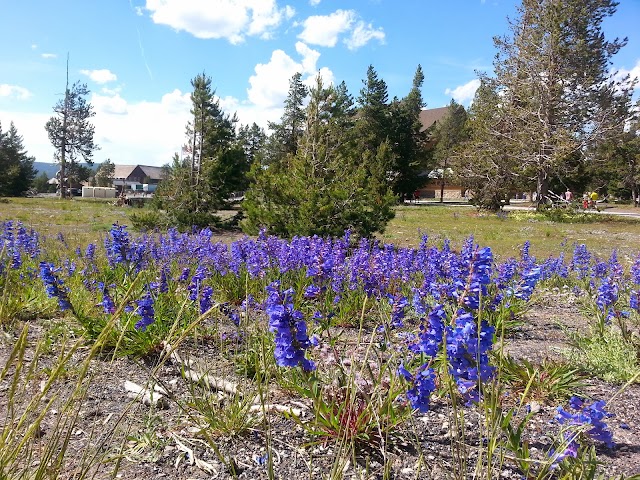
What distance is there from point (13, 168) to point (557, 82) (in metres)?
44.8

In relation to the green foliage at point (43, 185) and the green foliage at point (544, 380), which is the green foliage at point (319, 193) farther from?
the green foliage at point (43, 185)

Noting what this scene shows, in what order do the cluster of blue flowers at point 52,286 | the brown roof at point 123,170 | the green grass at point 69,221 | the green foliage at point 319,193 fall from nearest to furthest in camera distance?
the cluster of blue flowers at point 52,286
the green foliage at point 319,193
the green grass at point 69,221
the brown roof at point 123,170

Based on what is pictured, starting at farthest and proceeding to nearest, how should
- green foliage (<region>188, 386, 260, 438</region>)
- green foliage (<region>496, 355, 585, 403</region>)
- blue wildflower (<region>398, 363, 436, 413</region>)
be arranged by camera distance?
green foliage (<region>496, 355, 585, 403</region>) < green foliage (<region>188, 386, 260, 438</region>) < blue wildflower (<region>398, 363, 436, 413</region>)

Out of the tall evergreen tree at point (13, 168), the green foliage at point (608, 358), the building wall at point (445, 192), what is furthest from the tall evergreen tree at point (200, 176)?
the building wall at point (445, 192)

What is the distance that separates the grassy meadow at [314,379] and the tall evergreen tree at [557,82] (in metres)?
20.9

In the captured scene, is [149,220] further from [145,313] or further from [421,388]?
[421,388]

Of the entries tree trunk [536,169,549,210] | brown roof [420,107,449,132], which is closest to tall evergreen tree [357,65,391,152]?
tree trunk [536,169,549,210]

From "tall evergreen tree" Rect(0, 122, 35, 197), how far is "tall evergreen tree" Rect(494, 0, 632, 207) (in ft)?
137

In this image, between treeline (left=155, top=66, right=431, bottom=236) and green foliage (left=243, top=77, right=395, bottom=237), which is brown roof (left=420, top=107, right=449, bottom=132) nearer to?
treeline (left=155, top=66, right=431, bottom=236)

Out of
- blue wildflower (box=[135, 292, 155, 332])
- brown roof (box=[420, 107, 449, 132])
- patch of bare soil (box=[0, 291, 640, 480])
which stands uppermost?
brown roof (box=[420, 107, 449, 132])

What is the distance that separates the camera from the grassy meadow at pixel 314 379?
1.66 m

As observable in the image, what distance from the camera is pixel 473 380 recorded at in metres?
1.84

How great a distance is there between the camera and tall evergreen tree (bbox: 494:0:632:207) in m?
23.4

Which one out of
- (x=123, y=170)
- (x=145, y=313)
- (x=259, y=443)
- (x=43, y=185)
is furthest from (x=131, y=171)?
(x=259, y=443)
